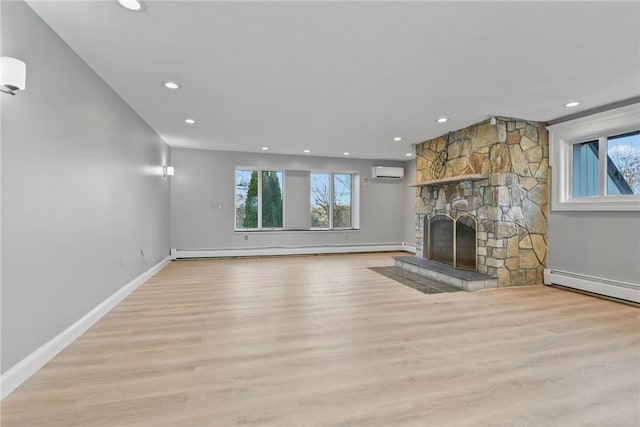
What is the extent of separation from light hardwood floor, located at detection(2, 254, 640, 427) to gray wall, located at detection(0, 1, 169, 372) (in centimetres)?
37

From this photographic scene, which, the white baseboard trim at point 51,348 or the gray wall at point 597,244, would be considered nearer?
the white baseboard trim at point 51,348

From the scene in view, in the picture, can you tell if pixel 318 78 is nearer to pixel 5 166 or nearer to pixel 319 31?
pixel 319 31

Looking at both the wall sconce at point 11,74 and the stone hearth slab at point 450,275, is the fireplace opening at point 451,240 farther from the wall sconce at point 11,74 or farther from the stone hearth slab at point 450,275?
the wall sconce at point 11,74

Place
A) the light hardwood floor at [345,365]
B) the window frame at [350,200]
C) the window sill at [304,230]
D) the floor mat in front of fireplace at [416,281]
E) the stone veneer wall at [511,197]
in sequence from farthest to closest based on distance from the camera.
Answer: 1. the window frame at [350,200]
2. the window sill at [304,230]
3. the stone veneer wall at [511,197]
4. the floor mat in front of fireplace at [416,281]
5. the light hardwood floor at [345,365]

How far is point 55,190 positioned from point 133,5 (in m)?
1.49

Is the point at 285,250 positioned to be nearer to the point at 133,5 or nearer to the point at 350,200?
the point at 350,200

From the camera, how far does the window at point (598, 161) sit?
379 cm

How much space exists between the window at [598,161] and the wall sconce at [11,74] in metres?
5.85

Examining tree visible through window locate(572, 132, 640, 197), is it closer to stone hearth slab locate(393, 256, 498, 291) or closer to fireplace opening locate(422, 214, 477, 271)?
fireplace opening locate(422, 214, 477, 271)

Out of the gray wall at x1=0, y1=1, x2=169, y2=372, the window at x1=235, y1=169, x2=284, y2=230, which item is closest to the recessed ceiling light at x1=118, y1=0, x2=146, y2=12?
the gray wall at x1=0, y1=1, x2=169, y2=372

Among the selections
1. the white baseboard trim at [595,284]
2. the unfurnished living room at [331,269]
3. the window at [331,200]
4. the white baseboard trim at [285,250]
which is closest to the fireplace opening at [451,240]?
the unfurnished living room at [331,269]

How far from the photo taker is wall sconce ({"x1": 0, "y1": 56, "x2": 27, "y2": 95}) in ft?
5.61

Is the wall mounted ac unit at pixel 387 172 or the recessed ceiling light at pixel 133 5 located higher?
the recessed ceiling light at pixel 133 5

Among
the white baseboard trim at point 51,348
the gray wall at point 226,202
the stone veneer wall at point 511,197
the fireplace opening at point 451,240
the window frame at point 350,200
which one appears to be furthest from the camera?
the window frame at point 350,200
